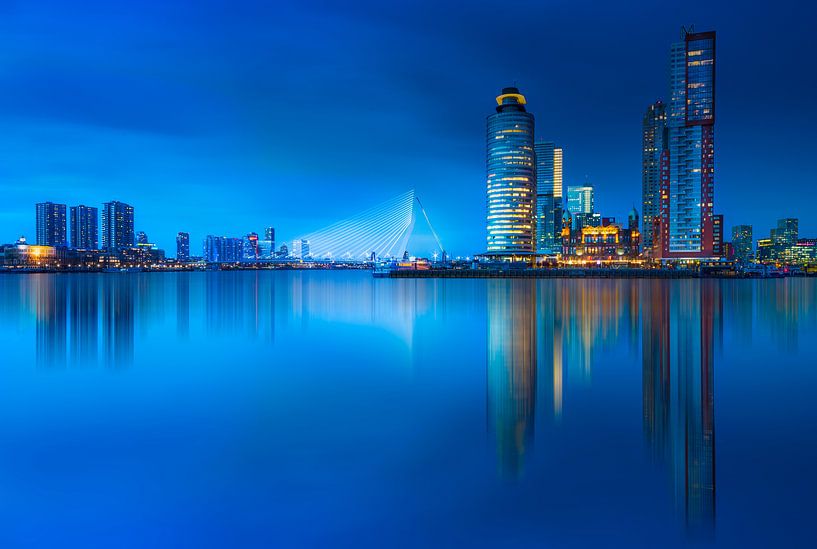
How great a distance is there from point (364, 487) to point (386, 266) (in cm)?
14912

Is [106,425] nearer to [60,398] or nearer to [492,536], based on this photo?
[60,398]

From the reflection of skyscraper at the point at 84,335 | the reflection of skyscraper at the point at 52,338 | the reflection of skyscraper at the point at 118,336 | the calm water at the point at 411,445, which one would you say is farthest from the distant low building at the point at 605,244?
the reflection of skyscraper at the point at 52,338

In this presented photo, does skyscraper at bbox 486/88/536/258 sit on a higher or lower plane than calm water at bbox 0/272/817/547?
higher

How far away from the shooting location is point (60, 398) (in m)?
12.0

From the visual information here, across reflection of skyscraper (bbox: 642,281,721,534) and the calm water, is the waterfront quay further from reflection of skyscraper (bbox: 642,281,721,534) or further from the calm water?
the calm water

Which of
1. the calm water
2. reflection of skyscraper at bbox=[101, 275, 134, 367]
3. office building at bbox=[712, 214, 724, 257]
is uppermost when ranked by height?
office building at bbox=[712, 214, 724, 257]

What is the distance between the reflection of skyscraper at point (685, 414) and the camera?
6.74 meters

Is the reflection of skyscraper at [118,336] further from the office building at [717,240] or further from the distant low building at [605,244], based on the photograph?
the distant low building at [605,244]

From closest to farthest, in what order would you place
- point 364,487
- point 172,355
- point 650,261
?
point 364,487, point 172,355, point 650,261

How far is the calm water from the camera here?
6027mm

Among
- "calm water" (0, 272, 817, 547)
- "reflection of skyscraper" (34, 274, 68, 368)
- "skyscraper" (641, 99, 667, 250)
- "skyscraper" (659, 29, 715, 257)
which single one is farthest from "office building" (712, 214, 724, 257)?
"reflection of skyscraper" (34, 274, 68, 368)

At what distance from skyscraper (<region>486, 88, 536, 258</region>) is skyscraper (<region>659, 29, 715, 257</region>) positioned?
3939 centimetres

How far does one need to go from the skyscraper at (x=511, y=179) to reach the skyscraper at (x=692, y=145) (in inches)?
1551

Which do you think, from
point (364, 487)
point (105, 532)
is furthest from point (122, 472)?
point (364, 487)
